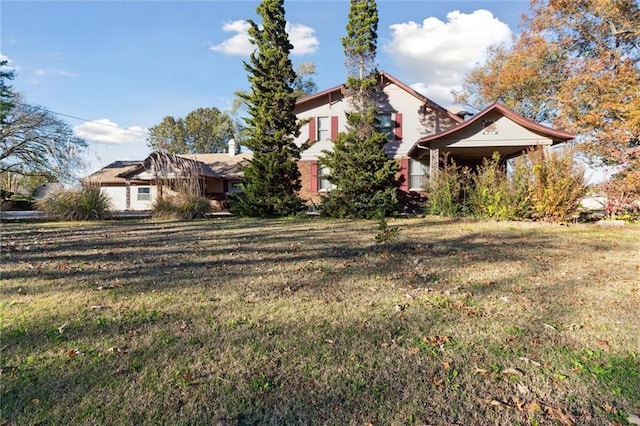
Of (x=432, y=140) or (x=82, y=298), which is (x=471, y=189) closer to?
(x=432, y=140)

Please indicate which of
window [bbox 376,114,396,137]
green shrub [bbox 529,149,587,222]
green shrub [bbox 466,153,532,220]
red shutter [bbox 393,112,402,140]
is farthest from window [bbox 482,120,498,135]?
window [bbox 376,114,396,137]

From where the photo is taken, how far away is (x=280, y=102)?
14484 mm

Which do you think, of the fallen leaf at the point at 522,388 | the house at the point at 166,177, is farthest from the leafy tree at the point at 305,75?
the fallen leaf at the point at 522,388

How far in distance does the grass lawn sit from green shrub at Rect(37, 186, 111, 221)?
27.0 ft

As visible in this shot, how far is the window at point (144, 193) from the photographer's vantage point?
24578 millimetres

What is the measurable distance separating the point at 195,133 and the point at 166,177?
33.2 meters

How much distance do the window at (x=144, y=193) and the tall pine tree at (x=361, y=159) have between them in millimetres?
15230

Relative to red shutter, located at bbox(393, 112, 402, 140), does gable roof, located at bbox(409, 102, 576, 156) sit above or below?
below

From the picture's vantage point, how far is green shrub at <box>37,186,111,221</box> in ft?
42.9

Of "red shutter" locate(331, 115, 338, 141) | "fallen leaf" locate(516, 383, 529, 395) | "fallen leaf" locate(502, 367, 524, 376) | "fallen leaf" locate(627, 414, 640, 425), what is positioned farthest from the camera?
"red shutter" locate(331, 115, 338, 141)

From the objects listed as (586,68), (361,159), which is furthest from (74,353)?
(586,68)

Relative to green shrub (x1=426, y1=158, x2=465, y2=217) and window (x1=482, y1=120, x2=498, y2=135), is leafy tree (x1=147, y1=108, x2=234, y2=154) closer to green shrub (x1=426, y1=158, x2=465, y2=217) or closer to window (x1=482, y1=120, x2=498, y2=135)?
window (x1=482, y1=120, x2=498, y2=135)

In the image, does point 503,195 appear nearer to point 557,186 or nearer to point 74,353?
point 557,186

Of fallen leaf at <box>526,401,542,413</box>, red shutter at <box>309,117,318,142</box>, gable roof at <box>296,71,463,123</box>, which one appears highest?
gable roof at <box>296,71,463,123</box>
